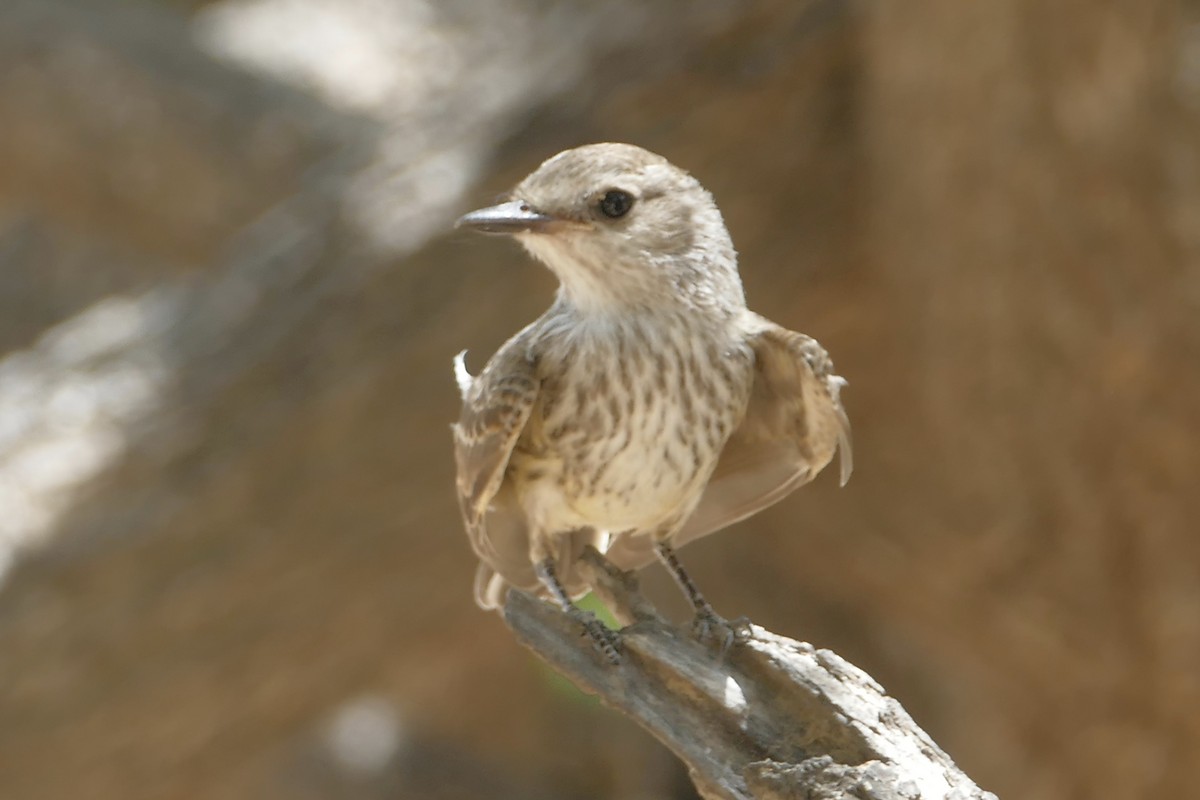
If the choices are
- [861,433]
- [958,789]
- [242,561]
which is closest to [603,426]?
[958,789]

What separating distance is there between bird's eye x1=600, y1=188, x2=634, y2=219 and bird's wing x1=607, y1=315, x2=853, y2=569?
0.37 meters

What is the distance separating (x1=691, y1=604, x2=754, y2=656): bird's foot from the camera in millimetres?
2613

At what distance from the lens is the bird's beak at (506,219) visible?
9.21 ft

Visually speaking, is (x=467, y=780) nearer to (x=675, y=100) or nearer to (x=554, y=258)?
(x=675, y=100)

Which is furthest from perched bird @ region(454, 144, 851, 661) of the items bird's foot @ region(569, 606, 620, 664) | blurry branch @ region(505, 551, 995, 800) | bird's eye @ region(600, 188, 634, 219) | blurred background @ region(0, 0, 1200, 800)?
blurred background @ region(0, 0, 1200, 800)

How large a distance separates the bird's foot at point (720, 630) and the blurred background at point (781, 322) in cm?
193

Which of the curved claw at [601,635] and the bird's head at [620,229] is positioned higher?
the bird's head at [620,229]

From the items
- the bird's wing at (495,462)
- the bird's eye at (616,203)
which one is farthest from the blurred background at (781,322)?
the bird's eye at (616,203)

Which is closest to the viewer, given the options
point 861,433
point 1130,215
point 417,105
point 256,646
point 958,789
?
point 958,789

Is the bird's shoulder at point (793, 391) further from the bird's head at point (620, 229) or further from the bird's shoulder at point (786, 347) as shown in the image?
the bird's head at point (620, 229)

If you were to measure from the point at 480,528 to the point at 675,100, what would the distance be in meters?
2.10

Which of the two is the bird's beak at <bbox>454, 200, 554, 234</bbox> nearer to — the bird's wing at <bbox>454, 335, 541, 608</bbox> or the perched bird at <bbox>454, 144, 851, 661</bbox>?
the perched bird at <bbox>454, 144, 851, 661</bbox>

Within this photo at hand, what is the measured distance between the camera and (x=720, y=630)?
274cm

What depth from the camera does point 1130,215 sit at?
14.3 ft
